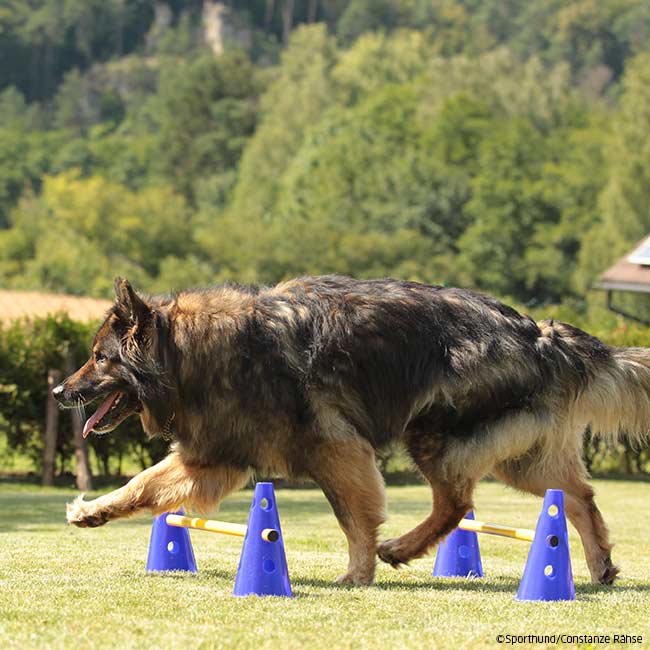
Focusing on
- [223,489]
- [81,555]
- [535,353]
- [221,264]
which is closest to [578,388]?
[535,353]

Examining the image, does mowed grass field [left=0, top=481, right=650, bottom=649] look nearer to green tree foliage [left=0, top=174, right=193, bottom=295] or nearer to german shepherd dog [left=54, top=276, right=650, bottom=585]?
german shepherd dog [left=54, top=276, right=650, bottom=585]

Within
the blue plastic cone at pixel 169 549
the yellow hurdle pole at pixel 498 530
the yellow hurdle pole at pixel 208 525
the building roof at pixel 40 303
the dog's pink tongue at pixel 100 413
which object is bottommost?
the building roof at pixel 40 303

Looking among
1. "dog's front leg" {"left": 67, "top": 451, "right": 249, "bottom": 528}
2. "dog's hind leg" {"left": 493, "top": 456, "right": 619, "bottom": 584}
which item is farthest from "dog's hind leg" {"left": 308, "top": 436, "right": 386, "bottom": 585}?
"dog's hind leg" {"left": 493, "top": 456, "right": 619, "bottom": 584}

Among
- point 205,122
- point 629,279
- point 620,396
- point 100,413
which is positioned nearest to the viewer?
point 100,413

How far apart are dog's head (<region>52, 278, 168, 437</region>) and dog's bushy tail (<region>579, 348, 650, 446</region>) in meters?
2.74

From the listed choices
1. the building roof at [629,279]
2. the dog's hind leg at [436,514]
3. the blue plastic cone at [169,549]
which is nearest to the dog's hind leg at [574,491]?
the dog's hind leg at [436,514]

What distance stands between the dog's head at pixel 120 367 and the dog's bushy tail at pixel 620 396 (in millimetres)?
2744

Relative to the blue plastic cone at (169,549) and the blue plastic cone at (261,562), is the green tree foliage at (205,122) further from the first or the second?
the blue plastic cone at (261,562)

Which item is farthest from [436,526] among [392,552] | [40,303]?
[40,303]

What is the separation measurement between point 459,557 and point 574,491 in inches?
36.4

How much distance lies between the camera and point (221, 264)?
81.5 meters

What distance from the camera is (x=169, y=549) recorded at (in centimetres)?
839

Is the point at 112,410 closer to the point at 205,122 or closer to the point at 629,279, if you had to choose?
the point at 629,279

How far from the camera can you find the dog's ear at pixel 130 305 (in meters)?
8.00
